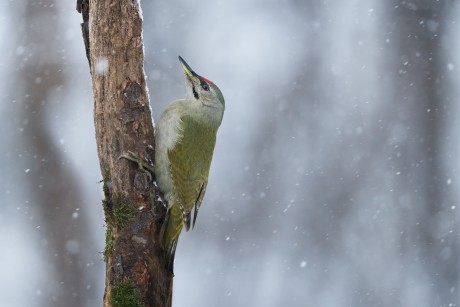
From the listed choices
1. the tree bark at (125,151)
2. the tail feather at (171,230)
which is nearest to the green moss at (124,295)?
the tree bark at (125,151)

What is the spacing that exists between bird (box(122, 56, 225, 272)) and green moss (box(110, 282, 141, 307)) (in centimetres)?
35

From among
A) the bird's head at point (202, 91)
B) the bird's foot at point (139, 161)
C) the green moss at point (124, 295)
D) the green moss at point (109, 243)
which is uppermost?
the bird's head at point (202, 91)

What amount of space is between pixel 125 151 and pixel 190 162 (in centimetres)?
52

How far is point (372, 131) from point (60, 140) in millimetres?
4377

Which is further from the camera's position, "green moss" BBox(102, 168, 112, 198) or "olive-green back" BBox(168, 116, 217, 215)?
"olive-green back" BBox(168, 116, 217, 215)

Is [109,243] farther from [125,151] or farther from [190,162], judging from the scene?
[190,162]

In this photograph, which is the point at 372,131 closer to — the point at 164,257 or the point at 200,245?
the point at 200,245

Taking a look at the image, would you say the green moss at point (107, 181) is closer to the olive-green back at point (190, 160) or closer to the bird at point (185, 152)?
the bird at point (185, 152)

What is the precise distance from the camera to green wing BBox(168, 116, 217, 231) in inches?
195

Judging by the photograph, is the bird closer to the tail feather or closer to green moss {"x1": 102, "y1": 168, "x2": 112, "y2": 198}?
the tail feather

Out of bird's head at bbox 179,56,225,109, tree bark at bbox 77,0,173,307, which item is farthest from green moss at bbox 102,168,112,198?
bird's head at bbox 179,56,225,109

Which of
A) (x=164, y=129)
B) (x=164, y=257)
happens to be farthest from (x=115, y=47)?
(x=164, y=257)

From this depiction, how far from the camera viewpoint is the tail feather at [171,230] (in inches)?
190

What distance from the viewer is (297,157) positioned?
11.2 meters
